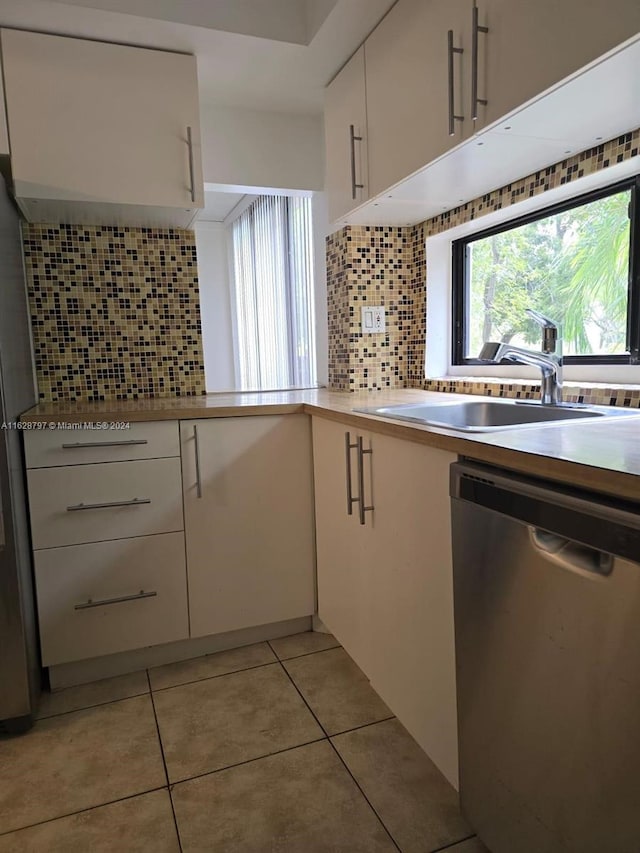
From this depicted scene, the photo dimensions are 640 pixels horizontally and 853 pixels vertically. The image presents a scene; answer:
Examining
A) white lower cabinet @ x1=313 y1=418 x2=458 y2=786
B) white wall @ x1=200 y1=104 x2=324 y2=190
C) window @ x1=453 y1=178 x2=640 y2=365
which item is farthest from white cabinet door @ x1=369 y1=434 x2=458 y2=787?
white wall @ x1=200 y1=104 x2=324 y2=190

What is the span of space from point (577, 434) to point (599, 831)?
625 mm

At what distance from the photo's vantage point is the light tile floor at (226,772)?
1275 millimetres

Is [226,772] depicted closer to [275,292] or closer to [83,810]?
[83,810]

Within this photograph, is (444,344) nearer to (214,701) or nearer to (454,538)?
(454,538)

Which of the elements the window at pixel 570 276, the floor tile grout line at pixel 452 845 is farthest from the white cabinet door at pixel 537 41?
the floor tile grout line at pixel 452 845

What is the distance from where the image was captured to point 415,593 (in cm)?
137

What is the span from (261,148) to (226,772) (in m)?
2.30

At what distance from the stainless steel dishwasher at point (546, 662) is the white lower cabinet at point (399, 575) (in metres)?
0.09

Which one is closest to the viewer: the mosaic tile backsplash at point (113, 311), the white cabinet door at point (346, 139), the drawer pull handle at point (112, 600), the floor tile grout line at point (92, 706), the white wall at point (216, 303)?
the floor tile grout line at point (92, 706)

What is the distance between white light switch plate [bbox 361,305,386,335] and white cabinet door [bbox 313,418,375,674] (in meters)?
0.63

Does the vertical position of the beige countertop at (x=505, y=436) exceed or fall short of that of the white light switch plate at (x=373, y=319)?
it falls short

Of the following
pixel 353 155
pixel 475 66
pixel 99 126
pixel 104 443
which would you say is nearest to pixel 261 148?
pixel 353 155

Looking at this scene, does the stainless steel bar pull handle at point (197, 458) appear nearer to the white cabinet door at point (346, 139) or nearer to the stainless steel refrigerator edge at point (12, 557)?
the stainless steel refrigerator edge at point (12, 557)

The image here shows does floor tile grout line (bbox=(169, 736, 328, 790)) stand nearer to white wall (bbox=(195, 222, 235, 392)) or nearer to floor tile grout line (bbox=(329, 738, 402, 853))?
floor tile grout line (bbox=(329, 738, 402, 853))
